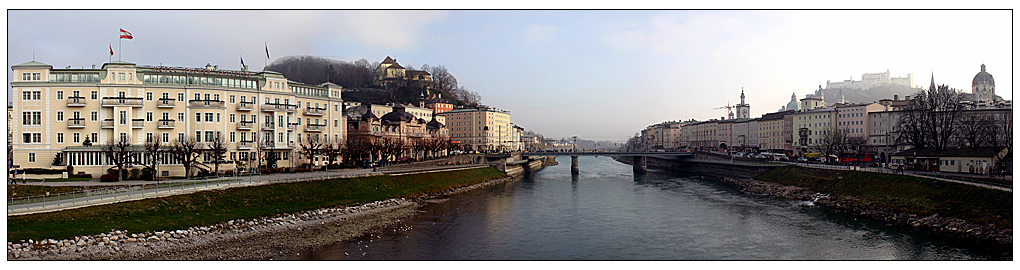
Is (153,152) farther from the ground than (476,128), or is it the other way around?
(476,128)

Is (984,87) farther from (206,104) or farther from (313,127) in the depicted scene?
(206,104)

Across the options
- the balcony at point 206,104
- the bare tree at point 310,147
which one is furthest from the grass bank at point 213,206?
the balcony at point 206,104

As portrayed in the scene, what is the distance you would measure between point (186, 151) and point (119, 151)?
640 cm

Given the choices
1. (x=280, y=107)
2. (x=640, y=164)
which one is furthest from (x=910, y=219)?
(x=640, y=164)

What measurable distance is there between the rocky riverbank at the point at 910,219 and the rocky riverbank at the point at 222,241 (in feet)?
113

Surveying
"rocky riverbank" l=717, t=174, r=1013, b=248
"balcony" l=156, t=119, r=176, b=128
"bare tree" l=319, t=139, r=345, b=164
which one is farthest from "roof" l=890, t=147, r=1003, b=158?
"balcony" l=156, t=119, r=176, b=128

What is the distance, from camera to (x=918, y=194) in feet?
135

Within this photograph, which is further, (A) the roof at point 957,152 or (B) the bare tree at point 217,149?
(B) the bare tree at point 217,149

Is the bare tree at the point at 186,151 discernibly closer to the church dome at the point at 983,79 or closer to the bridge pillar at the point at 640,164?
the bridge pillar at the point at 640,164

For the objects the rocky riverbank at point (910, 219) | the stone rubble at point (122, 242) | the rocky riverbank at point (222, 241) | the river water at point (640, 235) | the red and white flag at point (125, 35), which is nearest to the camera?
the stone rubble at point (122, 242)

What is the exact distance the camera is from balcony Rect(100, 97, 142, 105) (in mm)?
50156

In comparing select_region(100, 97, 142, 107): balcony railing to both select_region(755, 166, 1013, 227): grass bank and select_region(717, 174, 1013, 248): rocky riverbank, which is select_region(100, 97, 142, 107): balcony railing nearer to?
select_region(717, 174, 1013, 248): rocky riverbank

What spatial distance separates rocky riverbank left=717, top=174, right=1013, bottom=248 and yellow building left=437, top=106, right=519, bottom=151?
9420 cm

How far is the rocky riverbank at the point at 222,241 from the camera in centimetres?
2517
